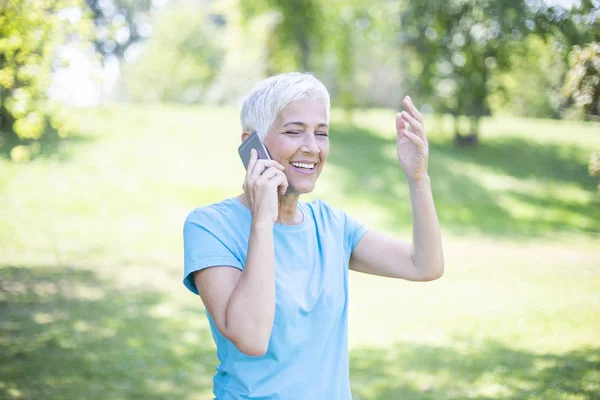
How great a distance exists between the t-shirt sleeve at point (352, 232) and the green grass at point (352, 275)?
3565 mm

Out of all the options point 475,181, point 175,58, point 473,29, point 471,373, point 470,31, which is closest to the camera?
point 471,373

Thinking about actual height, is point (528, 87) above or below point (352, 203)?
above

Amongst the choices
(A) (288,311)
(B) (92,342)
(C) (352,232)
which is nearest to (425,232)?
(C) (352,232)

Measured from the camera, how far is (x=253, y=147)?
7.59 ft

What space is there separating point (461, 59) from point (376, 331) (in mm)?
5152

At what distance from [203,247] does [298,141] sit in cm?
61

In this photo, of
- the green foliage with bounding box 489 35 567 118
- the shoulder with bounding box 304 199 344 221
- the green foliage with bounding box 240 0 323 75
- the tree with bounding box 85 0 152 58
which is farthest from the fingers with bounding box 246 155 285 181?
the tree with bounding box 85 0 152 58

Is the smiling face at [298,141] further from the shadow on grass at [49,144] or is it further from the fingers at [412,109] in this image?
the shadow on grass at [49,144]

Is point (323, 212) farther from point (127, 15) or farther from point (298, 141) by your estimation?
point (127, 15)

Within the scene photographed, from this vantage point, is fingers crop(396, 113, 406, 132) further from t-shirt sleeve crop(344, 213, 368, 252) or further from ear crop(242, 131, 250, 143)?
ear crop(242, 131, 250, 143)

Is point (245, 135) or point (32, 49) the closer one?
point (245, 135)

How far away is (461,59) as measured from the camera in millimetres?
10023

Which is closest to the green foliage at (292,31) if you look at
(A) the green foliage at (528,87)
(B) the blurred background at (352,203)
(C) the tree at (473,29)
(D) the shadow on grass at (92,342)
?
(B) the blurred background at (352,203)

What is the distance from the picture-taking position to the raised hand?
7.98 ft
